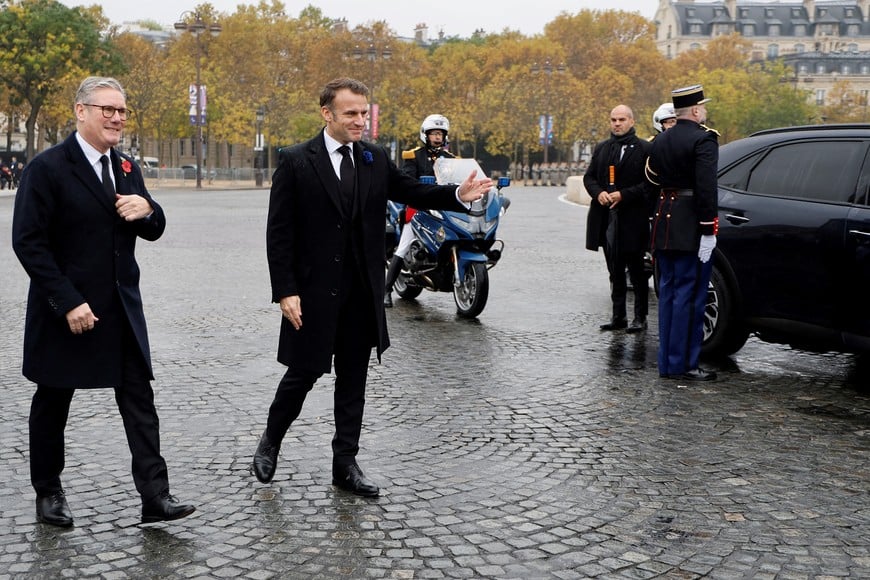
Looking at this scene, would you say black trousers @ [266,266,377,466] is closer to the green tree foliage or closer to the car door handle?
the car door handle

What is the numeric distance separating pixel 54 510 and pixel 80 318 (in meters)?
0.82

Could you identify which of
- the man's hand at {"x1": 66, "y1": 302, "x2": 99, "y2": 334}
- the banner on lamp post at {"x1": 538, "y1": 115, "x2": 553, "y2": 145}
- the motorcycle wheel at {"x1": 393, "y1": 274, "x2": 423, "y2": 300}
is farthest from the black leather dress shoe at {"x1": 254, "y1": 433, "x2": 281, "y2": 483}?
the banner on lamp post at {"x1": 538, "y1": 115, "x2": 553, "y2": 145}

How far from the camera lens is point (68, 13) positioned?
5191 cm

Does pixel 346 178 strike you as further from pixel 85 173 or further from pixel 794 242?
pixel 794 242

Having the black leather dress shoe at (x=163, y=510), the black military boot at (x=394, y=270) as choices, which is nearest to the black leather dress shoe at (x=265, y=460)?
the black leather dress shoe at (x=163, y=510)

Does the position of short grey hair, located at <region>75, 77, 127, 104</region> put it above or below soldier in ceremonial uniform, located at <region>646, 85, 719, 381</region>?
above

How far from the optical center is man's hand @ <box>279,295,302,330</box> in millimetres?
4660

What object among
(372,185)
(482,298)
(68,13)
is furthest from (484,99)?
(372,185)

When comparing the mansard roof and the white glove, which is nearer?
the white glove

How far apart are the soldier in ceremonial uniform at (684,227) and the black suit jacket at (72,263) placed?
402 cm

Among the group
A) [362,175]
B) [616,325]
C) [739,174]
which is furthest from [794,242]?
[362,175]

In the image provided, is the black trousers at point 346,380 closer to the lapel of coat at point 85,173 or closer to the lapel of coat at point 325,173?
the lapel of coat at point 325,173

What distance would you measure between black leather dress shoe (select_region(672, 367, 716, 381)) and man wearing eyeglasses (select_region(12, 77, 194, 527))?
408 centimetres

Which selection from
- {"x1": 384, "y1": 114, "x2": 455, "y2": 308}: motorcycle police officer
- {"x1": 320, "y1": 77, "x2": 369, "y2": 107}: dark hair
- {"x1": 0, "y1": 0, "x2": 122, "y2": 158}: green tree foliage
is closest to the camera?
{"x1": 320, "y1": 77, "x2": 369, "y2": 107}: dark hair
